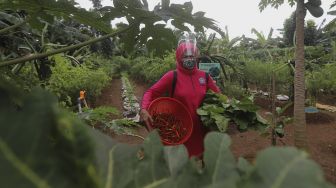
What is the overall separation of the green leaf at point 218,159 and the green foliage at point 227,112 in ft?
6.93

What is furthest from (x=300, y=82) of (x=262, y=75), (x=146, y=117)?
(x=262, y=75)

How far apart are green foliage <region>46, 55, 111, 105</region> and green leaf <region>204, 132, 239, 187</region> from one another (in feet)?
13.9

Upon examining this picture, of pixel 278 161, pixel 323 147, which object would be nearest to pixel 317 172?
pixel 278 161

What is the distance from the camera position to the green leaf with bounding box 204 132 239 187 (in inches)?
14.9

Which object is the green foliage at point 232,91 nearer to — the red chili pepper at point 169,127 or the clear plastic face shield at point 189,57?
the clear plastic face shield at point 189,57

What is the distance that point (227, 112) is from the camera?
9.02 ft

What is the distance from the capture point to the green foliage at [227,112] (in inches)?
100.0

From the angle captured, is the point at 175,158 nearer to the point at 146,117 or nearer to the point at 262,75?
the point at 146,117

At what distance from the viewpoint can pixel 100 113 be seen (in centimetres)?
253

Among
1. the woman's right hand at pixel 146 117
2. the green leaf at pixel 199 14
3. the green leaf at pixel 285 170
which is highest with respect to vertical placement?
the green leaf at pixel 199 14

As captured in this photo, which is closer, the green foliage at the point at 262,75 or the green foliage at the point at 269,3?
the green foliage at the point at 269,3

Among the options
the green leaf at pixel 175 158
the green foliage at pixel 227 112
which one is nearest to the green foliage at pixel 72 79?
the green foliage at pixel 227 112

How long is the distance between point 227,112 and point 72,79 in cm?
407

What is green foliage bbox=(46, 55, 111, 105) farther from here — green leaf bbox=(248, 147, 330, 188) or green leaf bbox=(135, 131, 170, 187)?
green leaf bbox=(248, 147, 330, 188)
